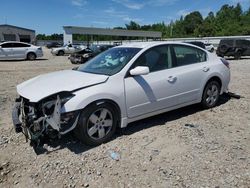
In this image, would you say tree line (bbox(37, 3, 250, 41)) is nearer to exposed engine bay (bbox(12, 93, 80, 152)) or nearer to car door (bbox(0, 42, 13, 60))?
car door (bbox(0, 42, 13, 60))

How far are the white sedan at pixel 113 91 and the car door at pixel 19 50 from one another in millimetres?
19142

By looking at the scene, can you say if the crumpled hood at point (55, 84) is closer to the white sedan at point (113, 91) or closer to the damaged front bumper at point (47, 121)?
the white sedan at point (113, 91)

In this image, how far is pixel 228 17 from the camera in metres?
87.9

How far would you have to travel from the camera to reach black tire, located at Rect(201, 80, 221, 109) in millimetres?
6367

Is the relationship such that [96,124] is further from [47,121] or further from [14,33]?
[14,33]

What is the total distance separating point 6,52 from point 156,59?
20.1m

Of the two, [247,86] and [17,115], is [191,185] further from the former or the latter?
[247,86]

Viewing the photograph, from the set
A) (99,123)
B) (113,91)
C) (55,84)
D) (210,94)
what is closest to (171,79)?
(113,91)

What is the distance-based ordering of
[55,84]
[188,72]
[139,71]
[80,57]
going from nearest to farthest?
1. [55,84]
2. [139,71]
3. [188,72]
4. [80,57]

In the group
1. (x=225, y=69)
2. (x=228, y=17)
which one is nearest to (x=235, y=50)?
(x=225, y=69)

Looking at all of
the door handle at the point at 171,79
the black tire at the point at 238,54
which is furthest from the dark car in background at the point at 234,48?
the door handle at the point at 171,79

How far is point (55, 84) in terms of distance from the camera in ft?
15.0

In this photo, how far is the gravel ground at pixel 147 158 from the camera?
3713 mm

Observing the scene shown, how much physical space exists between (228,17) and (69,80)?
92610 millimetres
